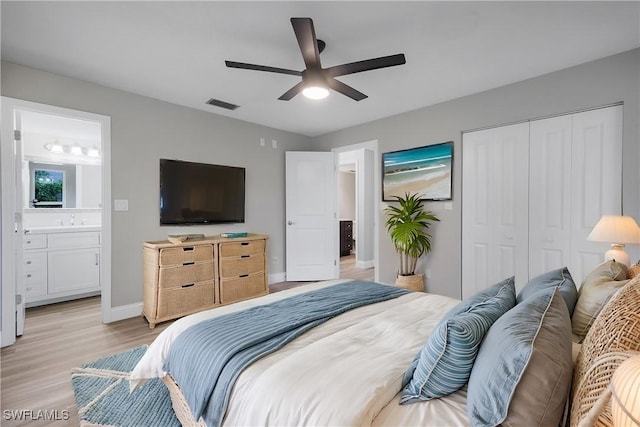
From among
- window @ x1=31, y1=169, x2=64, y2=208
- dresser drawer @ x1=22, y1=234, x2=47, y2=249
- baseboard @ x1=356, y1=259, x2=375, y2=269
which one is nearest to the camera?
dresser drawer @ x1=22, y1=234, x2=47, y2=249

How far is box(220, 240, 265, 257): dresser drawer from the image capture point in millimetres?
3570

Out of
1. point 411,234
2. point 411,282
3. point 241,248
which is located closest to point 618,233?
point 411,234

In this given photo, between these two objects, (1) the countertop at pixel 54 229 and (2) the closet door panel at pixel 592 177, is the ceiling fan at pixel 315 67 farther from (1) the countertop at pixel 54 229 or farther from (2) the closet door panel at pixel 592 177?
(1) the countertop at pixel 54 229

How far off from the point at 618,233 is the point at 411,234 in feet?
6.02

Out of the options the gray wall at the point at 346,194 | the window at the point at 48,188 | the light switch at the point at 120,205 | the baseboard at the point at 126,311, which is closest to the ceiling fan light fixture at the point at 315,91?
the light switch at the point at 120,205

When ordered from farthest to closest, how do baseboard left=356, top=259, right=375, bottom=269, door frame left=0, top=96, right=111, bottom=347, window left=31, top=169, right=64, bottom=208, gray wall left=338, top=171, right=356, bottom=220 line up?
gray wall left=338, top=171, right=356, bottom=220 < baseboard left=356, top=259, right=375, bottom=269 < window left=31, top=169, right=64, bottom=208 < door frame left=0, top=96, right=111, bottom=347

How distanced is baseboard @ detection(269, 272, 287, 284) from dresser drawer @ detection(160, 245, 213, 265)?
1.50m

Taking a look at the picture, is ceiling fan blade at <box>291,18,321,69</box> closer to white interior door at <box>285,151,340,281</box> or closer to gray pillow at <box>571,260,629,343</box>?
gray pillow at <box>571,260,629,343</box>

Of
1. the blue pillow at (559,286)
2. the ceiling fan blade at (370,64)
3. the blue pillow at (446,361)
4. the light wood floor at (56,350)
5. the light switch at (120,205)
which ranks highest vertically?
the ceiling fan blade at (370,64)

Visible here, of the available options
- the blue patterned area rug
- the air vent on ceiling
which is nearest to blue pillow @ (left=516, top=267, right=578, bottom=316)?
the blue patterned area rug

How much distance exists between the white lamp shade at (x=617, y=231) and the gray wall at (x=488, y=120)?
20.8 inches

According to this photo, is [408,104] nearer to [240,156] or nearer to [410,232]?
[410,232]

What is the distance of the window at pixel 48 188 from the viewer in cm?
428

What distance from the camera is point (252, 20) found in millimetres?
2049
